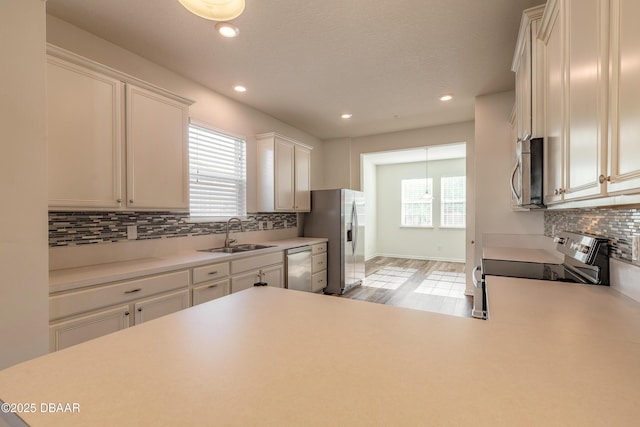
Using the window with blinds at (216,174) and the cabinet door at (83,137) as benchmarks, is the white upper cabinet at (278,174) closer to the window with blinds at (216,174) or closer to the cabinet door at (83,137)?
the window with blinds at (216,174)

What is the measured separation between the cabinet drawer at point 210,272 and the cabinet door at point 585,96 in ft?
8.07

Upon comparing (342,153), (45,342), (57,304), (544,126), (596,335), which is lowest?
(45,342)

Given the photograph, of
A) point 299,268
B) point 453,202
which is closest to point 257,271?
point 299,268

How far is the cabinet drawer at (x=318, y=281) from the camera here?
4.16 m

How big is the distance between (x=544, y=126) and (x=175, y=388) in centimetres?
200

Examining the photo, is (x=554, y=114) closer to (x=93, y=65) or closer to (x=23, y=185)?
(x=23, y=185)

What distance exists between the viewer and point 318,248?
4.32 m

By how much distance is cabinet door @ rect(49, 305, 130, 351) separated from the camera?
161 cm

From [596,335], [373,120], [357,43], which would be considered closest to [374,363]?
[596,335]

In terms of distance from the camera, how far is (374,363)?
70 centimetres

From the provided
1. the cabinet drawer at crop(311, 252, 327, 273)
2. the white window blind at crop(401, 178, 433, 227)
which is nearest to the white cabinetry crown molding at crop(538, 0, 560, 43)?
the cabinet drawer at crop(311, 252, 327, 273)

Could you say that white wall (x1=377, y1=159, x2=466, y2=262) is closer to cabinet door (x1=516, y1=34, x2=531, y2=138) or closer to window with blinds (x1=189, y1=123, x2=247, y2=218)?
window with blinds (x1=189, y1=123, x2=247, y2=218)

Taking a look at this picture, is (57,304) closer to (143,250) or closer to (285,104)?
(143,250)

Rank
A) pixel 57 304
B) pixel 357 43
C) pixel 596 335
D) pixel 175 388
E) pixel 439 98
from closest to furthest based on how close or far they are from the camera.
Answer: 1. pixel 175 388
2. pixel 596 335
3. pixel 57 304
4. pixel 357 43
5. pixel 439 98
